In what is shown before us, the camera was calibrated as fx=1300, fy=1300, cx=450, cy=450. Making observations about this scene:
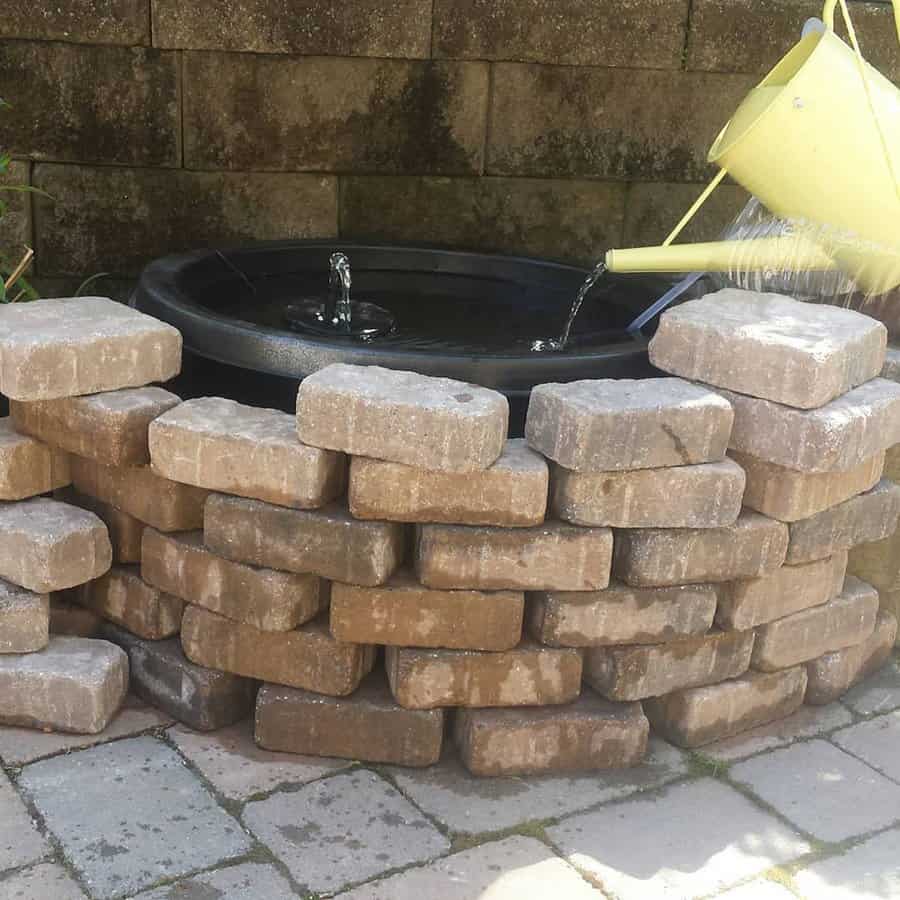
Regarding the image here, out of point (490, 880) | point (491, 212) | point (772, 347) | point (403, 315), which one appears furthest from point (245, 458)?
point (491, 212)

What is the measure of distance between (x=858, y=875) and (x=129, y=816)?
5.23 ft

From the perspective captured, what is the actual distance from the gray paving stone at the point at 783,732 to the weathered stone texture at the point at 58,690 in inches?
58.9

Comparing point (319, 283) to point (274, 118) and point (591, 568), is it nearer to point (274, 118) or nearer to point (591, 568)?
point (274, 118)

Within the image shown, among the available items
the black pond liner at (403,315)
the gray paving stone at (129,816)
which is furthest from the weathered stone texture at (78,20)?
the gray paving stone at (129,816)

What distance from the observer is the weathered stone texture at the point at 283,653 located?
10.1 feet

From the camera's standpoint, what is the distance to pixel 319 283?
4371 millimetres

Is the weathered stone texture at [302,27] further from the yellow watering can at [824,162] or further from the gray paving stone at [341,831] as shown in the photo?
the gray paving stone at [341,831]

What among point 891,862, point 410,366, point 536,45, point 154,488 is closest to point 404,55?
point 536,45

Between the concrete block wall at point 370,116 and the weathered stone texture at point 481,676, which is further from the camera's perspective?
the concrete block wall at point 370,116

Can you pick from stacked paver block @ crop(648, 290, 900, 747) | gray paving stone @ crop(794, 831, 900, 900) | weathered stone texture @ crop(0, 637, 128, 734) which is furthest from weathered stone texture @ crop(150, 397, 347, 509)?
gray paving stone @ crop(794, 831, 900, 900)

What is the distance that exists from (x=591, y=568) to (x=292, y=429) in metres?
0.77

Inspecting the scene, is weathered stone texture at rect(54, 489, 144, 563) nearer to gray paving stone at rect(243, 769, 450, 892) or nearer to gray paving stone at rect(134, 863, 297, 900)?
gray paving stone at rect(243, 769, 450, 892)

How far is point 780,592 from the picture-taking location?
129 inches

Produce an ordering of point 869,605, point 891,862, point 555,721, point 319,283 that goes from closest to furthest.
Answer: point 891,862 → point 555,721 → point 869,605 → point 319,283
